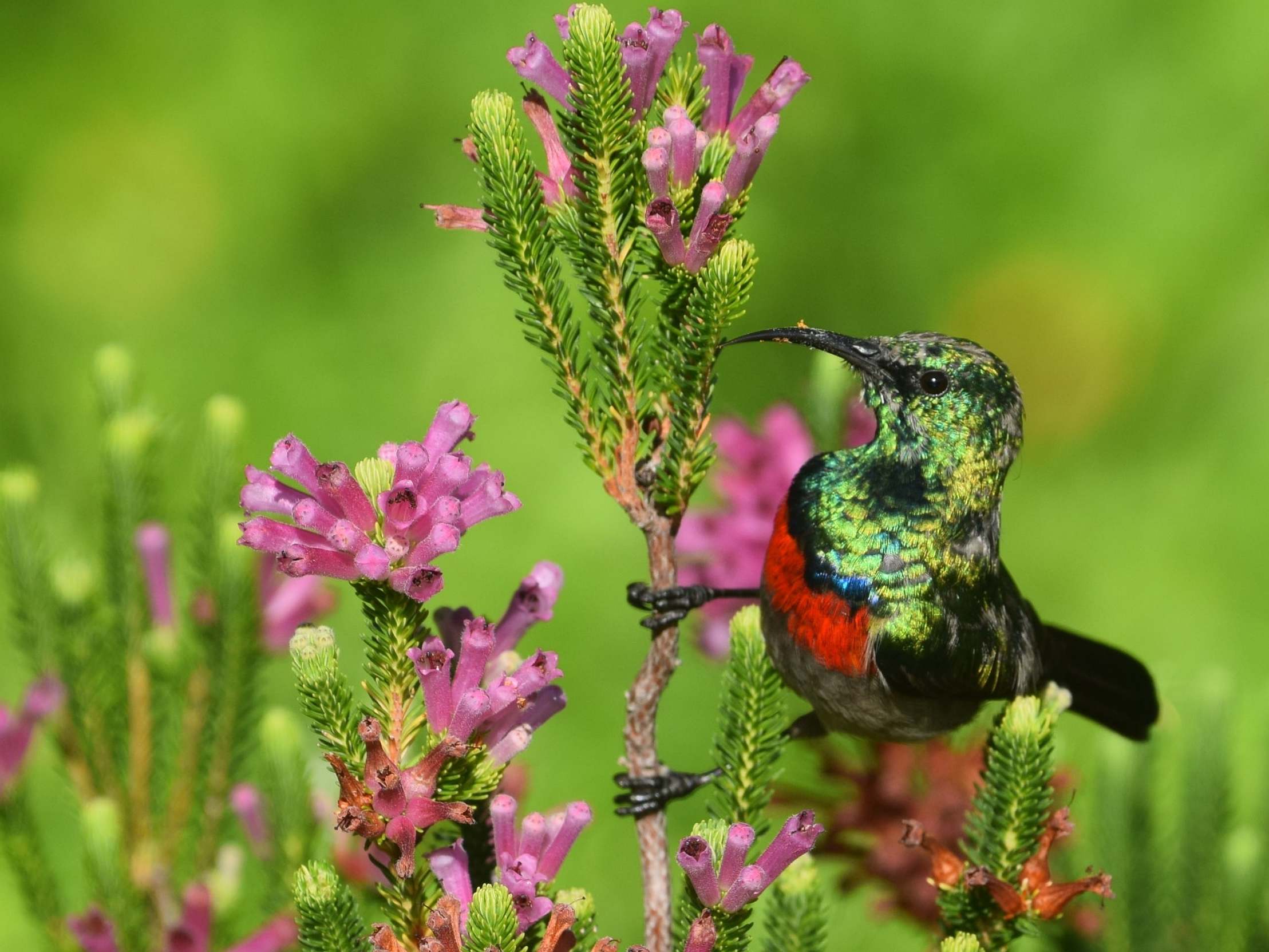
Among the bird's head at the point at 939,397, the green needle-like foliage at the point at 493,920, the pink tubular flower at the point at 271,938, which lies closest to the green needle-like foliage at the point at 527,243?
the bird's head at the point at 939,397

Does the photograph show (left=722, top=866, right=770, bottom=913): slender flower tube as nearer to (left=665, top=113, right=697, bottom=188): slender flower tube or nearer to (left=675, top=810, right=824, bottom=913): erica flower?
(left=675, top=810, right=824, bottom=913): erica flower

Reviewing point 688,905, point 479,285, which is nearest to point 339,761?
point 688,905

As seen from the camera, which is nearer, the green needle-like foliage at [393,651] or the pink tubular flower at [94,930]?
the green needle-like foliage at [393,651]

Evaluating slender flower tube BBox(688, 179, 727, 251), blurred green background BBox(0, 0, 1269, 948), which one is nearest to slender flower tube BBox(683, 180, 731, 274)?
slender flower tube BBox(688, 179, 727, 251)

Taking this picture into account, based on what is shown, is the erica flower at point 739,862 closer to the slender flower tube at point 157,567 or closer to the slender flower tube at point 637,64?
the slender flower tube at point 637,64

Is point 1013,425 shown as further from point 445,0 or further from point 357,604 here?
point 445,0

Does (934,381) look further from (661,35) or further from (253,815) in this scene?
(253,815)
